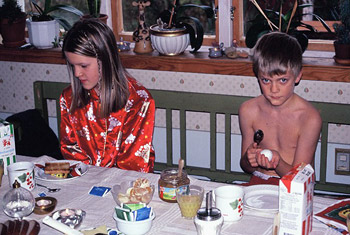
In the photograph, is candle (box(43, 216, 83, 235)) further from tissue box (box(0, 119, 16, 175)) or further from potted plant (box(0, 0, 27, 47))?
potted plant (box(0, 0, 27, 47))

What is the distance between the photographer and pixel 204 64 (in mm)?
3070

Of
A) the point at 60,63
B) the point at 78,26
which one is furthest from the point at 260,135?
the point at 60,63

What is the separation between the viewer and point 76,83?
8.41 ft

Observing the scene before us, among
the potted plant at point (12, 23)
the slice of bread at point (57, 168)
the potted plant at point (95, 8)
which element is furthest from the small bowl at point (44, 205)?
the potted plant at point (12, 23)

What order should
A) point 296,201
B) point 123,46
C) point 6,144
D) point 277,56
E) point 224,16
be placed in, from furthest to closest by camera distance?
point 123,46 < point 224,16 < point 277,56 < point 6,144 < point 296,201

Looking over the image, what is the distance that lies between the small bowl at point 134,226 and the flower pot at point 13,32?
213cm

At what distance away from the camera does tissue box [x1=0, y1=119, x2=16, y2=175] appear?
216 cm

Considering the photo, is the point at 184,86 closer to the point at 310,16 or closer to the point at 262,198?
the point at 310,16

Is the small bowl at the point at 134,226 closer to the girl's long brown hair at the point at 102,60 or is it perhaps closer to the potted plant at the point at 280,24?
the girl's long brown hair at the point at 102,60

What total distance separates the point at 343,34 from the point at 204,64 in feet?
2.41

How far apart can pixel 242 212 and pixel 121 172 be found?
1.89 ft

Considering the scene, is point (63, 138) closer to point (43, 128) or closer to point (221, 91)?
point (43, 128)

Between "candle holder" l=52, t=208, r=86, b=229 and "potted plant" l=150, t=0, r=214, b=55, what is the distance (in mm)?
1497

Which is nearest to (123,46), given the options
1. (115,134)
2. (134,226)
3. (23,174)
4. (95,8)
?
(95,8)
